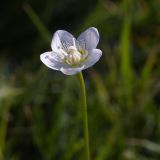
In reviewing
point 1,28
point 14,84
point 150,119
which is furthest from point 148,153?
point 1,28

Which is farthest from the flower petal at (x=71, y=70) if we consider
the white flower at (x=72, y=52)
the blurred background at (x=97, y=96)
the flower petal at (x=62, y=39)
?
the blurred background at (x=97, y=96)

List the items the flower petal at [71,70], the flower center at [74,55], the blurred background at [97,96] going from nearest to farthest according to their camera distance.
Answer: the flower petal at [71,70], the flower center at [74,55], the blurred background at [97,96]

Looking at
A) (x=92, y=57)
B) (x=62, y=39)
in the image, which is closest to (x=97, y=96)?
(x=62, y=39)

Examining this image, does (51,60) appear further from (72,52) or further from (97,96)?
(97,96)

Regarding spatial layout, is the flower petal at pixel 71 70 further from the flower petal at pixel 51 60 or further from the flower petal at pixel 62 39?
the flower petal at pixel 62 39

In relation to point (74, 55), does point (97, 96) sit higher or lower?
lower

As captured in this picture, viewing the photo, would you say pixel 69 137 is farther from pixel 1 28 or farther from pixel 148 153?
pixel 1 28
